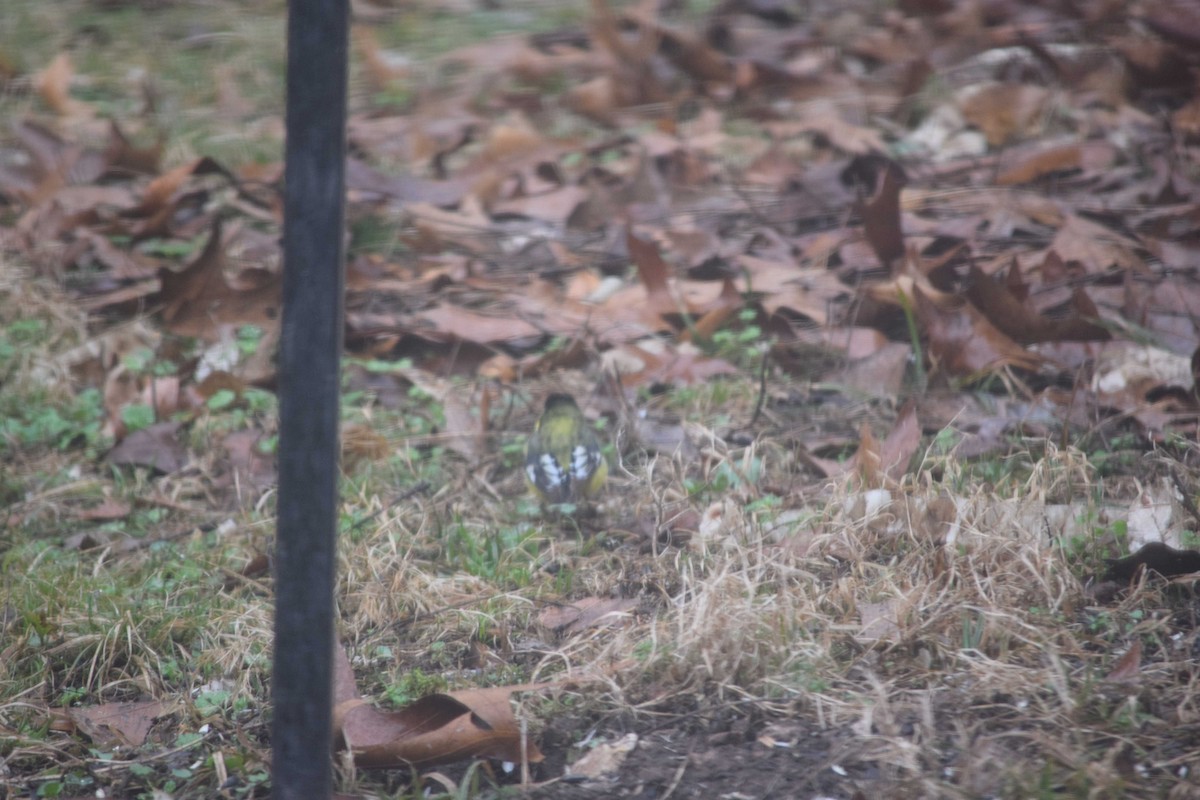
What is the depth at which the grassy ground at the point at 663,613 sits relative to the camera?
1536mm

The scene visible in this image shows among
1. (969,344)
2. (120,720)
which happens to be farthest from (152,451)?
(969,344)

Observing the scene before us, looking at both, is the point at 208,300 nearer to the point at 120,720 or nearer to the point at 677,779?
the point at 120,720

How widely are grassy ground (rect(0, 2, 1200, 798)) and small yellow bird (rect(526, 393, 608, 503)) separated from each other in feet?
0.19

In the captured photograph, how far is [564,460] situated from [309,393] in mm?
1112

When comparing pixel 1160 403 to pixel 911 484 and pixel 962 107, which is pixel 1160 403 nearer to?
pixel 911 484

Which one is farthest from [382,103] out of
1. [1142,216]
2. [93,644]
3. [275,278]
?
[93,644]

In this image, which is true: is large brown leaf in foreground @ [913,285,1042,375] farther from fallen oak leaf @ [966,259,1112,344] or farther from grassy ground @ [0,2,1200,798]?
grassy ground @ [0,2,1200,798]

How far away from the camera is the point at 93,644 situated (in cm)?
186

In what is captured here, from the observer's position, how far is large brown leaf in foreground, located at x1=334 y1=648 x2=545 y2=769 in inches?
60.2

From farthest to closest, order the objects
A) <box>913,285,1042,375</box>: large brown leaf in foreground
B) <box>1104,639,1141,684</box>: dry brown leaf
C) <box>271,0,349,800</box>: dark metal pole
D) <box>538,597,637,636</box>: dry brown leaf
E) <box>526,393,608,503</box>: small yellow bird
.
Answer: <box>913,285,1042,375</box>: large brown leaf in foreground < <box>526,393,608,503</box>: small yellow bird < <box>538,597,637,636</box>: dry brown leaf < <box>1104,639,1141,684</box>: dry brown leaf < <box>271,0,349,800</box>: dark metal pole

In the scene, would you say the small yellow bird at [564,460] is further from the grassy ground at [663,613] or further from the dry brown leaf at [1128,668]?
the dry brown leaf at [1128,668]

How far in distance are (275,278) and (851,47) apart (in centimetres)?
284

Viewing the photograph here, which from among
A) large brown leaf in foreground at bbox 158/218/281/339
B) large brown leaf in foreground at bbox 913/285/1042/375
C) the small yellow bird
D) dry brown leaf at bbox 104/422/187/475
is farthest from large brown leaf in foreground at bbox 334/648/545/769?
large brown leaf in foreground at bbox 158/218/281/339

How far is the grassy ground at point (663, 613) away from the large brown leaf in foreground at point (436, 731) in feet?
0.11
